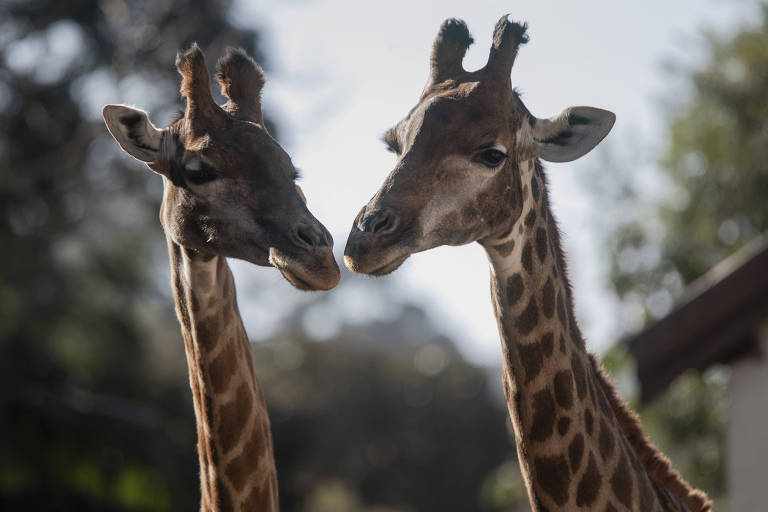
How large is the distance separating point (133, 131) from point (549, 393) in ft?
8.02

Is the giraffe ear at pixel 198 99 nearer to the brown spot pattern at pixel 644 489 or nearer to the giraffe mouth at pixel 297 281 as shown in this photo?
the giraffe mouth at pixel 297 281

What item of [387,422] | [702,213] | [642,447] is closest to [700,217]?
[702,213]

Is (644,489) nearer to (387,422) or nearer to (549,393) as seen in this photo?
(549,393)

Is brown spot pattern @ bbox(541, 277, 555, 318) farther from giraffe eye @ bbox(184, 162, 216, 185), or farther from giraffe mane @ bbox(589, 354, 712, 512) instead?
giraffe eye @ bbox(184, 162, 216, 185)

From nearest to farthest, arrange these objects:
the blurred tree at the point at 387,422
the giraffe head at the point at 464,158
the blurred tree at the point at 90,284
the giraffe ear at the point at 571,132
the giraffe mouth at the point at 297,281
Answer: the giraffe head at the point at 464,158 → the giraffe mouth at the point at 297,281 → the giraffe ear at the point at 571,132 → the blurred tree at the point at 90,284 → the blurred tree at the point at 387,422

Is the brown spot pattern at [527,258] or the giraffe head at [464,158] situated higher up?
the giraffe head at [464,158]

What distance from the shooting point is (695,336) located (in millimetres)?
10203

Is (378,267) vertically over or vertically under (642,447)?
over

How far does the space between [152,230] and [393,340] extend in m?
47.5

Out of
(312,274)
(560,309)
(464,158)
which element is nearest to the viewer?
(312,274)

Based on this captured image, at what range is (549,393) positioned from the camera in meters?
4.45

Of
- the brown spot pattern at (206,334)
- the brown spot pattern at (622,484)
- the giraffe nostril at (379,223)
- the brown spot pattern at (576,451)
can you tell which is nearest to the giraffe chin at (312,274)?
the giraffe nostril at (379,223)

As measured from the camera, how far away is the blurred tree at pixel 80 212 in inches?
827

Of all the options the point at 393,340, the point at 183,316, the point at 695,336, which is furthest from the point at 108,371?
the point at 393,340
